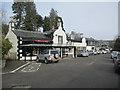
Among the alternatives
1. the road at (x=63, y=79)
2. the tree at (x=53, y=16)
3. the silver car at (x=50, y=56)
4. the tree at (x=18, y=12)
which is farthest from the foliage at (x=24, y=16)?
the road at (x=63, y=79)

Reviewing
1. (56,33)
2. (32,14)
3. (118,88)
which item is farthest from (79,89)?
(32,14)

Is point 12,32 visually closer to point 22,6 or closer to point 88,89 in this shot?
point 88,89

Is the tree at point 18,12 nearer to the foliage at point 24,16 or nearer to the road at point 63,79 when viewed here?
the foliage at point 24,16

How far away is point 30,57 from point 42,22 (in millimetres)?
36402

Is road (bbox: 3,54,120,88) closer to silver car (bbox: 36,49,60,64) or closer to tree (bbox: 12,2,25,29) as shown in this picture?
silver car (bbox: 36,49,60,64)

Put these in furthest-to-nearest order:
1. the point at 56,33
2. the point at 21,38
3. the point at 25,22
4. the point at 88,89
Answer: the point at 25,22, the point at 56,33, the point at 21,38, the point at 88,89

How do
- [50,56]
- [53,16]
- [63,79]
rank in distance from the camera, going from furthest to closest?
[53,16] < [50,56] < [63,79]

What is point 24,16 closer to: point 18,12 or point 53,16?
point 18,12

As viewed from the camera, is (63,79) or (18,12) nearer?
(63,79)

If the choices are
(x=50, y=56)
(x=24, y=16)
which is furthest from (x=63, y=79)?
(x=24, y=16)

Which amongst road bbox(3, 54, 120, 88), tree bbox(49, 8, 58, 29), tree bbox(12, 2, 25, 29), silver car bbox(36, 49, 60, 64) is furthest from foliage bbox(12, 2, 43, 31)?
road bbox(3, 54, 120, 88)

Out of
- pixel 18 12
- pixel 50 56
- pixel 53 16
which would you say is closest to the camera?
pixel 50 56

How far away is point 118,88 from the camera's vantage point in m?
6.67

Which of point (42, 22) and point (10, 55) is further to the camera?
A: point (42, 22)
